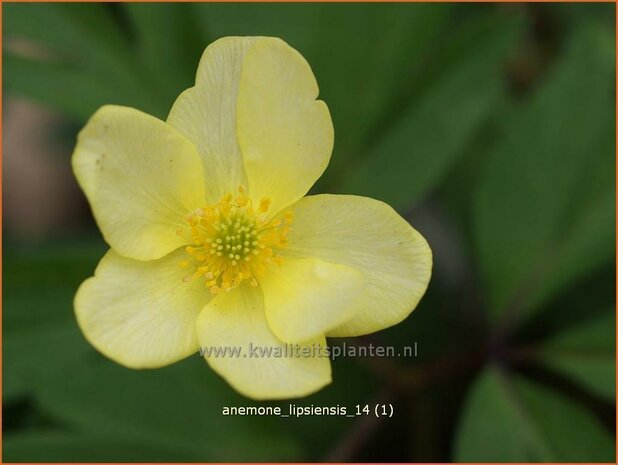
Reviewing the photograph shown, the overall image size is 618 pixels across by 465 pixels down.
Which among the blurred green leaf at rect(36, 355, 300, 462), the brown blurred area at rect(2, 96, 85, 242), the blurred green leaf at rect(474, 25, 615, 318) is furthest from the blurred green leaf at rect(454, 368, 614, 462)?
the brown blurred area at rect(2, 96, 85, 242)

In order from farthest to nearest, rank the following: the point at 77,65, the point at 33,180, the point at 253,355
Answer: the point at 33,180 < the point at 77,65 < the point at 253,355

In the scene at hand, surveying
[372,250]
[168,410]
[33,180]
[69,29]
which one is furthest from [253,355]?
[33,180]

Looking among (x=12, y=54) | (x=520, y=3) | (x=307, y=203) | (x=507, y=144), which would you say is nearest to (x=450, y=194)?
(x=507, y=144)

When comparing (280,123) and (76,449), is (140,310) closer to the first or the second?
(280,123)

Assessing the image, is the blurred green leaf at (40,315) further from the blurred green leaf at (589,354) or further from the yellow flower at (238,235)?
the blurred green leaf at (589,354)

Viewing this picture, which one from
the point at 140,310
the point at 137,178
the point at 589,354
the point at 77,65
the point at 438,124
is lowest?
the point at 589,354

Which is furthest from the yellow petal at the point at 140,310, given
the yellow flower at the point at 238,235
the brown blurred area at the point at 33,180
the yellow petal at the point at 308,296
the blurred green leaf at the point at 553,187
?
the brown blurred area at the point at 33,180

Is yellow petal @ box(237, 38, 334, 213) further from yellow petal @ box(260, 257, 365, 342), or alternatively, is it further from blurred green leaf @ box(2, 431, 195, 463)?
blurred green leaf @ box(2, 431, 195, 463)
